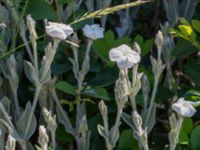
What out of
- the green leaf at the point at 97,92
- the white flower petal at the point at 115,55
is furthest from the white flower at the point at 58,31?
the green leaf at the point at 97,92

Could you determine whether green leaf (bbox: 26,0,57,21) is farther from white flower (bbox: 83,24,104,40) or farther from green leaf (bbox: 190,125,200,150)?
green leaf (bbox: 190,125,200,150)

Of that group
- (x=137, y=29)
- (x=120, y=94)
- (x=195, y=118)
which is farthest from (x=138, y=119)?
(x=137, y=29)

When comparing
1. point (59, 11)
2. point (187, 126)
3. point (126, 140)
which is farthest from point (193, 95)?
point (59, 11)

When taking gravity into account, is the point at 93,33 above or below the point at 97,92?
above

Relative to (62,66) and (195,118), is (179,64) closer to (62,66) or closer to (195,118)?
(195,118)

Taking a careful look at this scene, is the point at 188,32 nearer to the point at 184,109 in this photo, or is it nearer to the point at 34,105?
the point at 184,109
